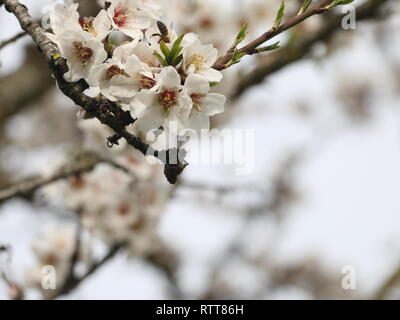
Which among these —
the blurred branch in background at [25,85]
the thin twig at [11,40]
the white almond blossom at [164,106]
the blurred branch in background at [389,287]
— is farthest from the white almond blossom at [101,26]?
the blurred branch in background at [389,287]

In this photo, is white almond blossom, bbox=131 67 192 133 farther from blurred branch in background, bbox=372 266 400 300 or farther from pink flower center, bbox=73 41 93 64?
blurred branch in background, bbox=372 266 400 300

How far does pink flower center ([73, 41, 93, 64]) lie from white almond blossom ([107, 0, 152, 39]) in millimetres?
96

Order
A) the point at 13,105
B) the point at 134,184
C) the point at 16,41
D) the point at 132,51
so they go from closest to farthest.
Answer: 1. the point at 132,51
2. the point at 16,41
3. the point at 134,184
4. the point at 13,105

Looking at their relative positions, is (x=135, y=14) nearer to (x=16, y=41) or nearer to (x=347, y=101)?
(x=16, y=41)

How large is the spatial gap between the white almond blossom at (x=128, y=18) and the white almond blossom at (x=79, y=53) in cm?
8

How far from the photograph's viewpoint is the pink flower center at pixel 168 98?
1446mm

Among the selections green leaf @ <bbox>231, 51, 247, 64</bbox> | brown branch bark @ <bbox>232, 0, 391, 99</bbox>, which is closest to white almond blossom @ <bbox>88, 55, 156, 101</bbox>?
green leaf @ <bbox>231, 51, 247, 64</bbox>

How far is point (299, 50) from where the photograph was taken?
11.8 ft

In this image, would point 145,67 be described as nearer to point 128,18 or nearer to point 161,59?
point 161,59

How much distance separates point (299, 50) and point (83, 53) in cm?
235

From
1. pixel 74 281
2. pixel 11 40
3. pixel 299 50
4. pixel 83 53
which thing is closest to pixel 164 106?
pixel 83 53

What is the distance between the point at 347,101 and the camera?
918 cm

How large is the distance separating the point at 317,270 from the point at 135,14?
704 centimetres
